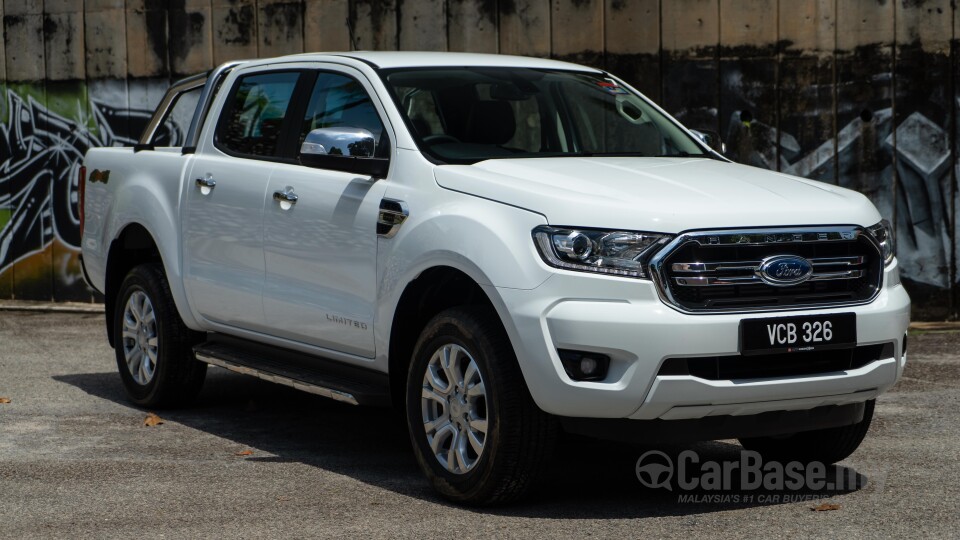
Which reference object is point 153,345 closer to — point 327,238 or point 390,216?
point 327,238

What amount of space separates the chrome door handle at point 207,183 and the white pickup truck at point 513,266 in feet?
0.05

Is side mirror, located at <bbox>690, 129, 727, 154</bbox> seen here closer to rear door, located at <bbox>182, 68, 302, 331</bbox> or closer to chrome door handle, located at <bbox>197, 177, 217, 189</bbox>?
rear door, located at <bbox>182, 68, 302, 331</bbox>

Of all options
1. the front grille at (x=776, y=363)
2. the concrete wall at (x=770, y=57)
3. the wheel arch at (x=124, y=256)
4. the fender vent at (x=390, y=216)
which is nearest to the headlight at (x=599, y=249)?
the front grille at (x=776, y=363)

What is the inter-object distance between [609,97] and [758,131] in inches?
155

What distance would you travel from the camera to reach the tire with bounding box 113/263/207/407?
25.8ft

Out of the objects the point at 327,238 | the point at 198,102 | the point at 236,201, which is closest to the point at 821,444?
the point at 327,238

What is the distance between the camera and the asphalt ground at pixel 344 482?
5395 mm

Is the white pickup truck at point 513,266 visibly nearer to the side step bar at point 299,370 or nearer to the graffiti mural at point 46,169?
the side step bar at point 299,370

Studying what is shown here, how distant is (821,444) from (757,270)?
1.24m

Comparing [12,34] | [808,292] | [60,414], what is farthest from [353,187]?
[12,34]

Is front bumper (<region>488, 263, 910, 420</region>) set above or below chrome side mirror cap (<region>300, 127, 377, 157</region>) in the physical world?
below

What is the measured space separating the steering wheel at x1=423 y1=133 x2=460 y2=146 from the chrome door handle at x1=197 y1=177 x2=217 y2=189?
1531mm

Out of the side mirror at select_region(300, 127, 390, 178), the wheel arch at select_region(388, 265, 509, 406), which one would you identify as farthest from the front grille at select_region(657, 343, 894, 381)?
the side mirror at select_region(300, 127, 390, 178)

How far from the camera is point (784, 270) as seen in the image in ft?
17.8
